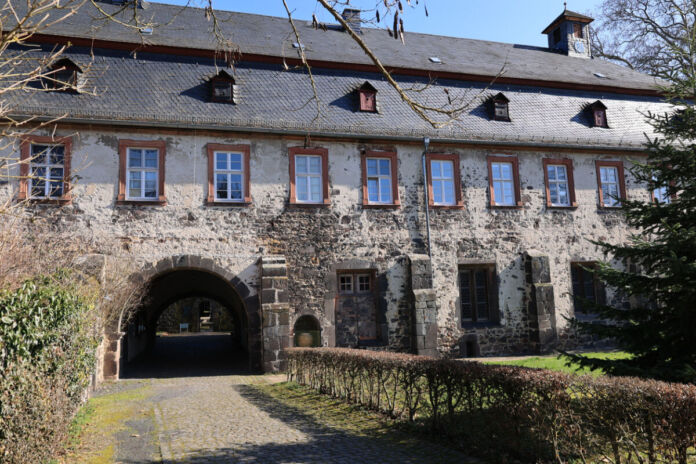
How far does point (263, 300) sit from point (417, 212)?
4.92 m

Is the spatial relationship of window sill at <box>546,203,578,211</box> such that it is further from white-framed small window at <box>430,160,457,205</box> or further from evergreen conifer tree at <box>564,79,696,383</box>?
evergreen conifer tree at <box>564,79,696,383</box>

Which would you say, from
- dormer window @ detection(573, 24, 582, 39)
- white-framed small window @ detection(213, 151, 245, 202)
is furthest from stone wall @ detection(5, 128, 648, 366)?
dormer window @ detection(573, 24, 582, 39)

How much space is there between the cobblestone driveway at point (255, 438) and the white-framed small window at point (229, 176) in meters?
5.65

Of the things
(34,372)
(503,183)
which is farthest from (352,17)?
(503,183)

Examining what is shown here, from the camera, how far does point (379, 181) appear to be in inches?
599

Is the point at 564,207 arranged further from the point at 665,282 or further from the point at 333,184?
the point at 665,282

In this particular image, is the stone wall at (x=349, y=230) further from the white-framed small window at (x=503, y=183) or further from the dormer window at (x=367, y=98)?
the dormer window at (x=367, y=98)

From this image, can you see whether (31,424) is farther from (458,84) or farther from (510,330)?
(458,84)

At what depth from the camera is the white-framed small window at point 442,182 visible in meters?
15.6

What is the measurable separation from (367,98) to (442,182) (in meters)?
3.19

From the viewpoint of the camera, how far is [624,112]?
18.3m

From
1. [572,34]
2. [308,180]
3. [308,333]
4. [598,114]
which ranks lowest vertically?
[308,333]

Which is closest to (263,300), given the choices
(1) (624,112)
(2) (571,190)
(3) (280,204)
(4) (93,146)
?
(3) (280,204)

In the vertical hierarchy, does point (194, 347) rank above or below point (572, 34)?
below
